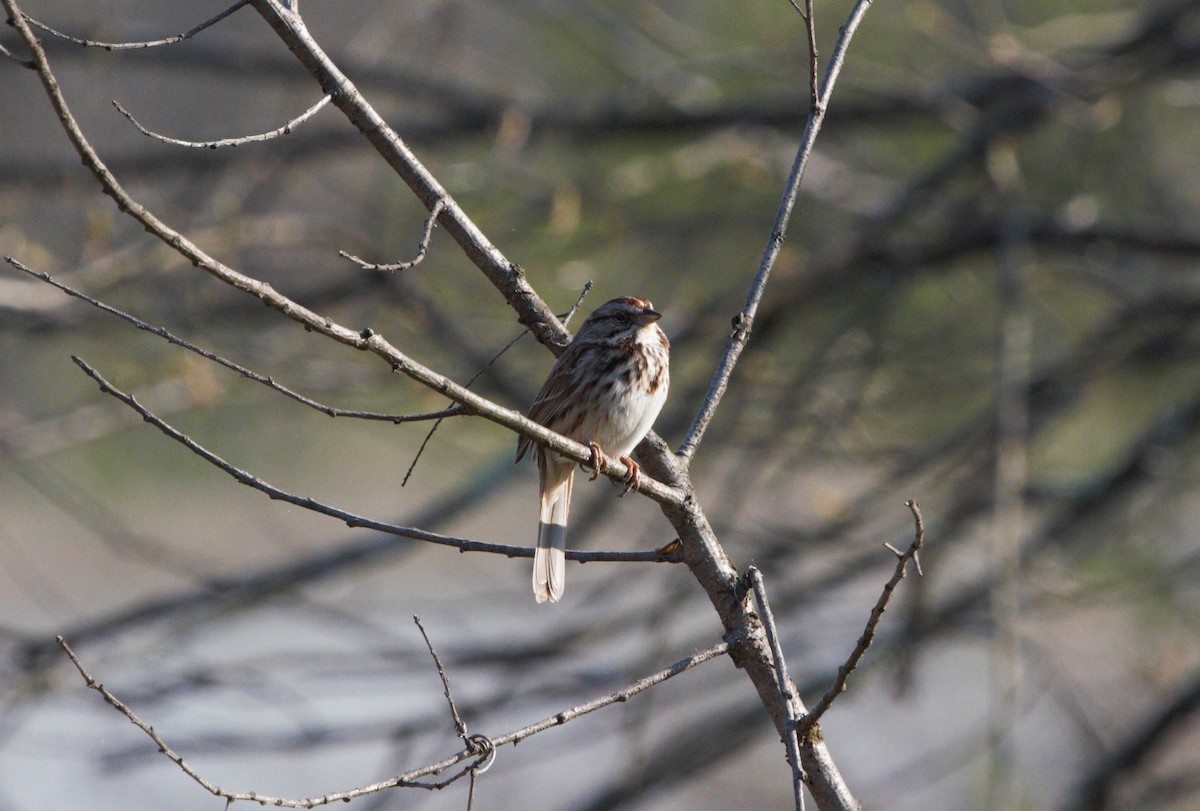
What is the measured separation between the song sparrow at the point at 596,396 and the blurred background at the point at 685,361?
2.41 feet

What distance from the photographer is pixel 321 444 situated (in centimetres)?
1571

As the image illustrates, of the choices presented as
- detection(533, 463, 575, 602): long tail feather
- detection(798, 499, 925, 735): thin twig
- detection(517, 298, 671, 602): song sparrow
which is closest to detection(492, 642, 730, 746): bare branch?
detection(798, 499, 925, 735): thin twig

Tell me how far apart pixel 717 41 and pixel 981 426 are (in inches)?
130

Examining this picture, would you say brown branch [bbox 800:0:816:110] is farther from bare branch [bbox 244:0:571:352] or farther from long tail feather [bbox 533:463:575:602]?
long tail feather [bbox 533:463:575:602]

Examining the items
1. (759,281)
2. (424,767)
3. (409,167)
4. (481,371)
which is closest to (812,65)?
(759,281)

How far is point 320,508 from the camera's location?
2.66 metres

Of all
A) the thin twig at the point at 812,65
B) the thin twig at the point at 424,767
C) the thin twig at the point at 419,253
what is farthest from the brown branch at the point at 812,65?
the thin twig at the point at 424,767

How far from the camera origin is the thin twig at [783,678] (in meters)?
2.53

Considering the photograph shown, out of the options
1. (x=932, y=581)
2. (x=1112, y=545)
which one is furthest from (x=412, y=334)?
(x=1112, y=545)

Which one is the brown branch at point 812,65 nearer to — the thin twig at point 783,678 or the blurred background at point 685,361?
the thin twig at point 783,678

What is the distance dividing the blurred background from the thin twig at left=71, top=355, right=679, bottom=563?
210 cm

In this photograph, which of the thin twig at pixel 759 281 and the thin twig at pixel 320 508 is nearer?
the thin twig at pixel 320 508

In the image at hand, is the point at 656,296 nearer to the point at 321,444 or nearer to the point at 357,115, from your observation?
the point at 357,115

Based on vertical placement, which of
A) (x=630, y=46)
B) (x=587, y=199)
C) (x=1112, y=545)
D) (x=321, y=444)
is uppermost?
(x=321, y=444)
